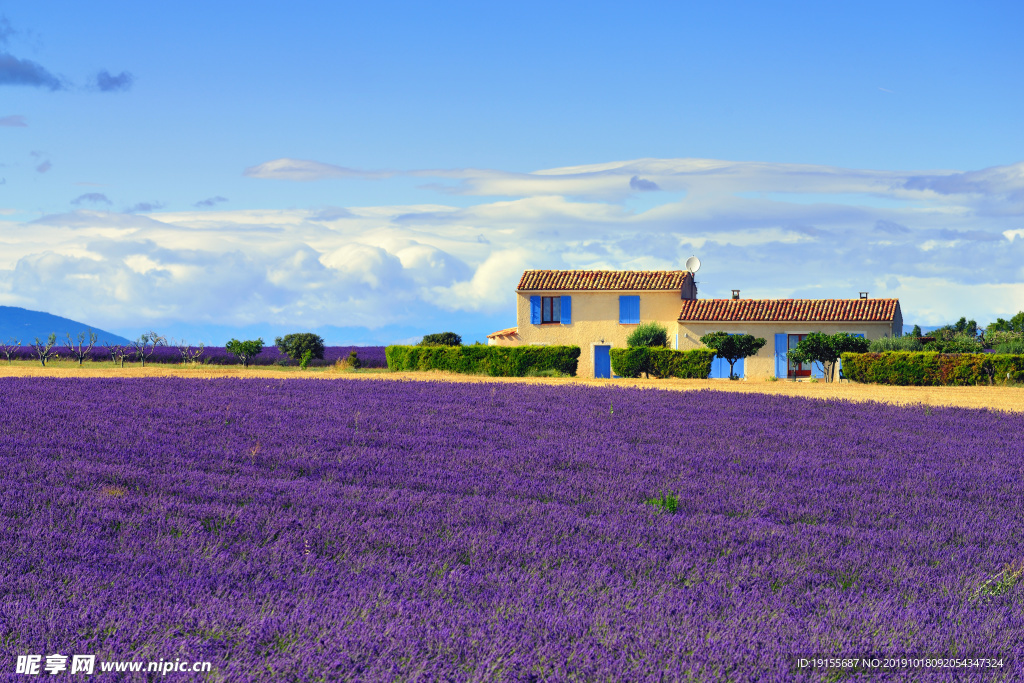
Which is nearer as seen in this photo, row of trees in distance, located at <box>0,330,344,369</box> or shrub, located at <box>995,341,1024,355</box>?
shrub, located at <box>995,341,1024,355</box>

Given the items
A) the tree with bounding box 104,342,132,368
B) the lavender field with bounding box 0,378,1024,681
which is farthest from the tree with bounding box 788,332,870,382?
the tree with bounding box 104,342,132,368

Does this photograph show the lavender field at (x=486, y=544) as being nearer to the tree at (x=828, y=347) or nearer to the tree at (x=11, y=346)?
the tree at (x=828, y=347)

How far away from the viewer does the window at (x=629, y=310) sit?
39.7 m

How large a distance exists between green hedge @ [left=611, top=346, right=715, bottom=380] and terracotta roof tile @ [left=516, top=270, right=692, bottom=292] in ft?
30.7

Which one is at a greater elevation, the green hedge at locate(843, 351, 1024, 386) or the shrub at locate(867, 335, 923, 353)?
the shrub at locate(867, 335, 923, 353)

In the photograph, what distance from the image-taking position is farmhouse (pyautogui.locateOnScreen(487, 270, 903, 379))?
38719 millimetres

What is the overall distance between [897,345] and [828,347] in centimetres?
296

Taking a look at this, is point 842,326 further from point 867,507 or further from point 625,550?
point 625,550

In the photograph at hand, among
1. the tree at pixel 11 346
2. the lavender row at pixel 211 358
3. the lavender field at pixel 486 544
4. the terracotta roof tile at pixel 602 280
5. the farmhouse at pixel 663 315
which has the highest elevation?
the terracotta roof tile at pixel 602 280

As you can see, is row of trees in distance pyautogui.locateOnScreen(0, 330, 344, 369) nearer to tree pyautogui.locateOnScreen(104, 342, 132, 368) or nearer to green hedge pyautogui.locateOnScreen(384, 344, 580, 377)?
tree pyautogui.locateOnScreen(104, 342, 132, 368)

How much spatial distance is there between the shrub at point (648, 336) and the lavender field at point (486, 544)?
995 inches

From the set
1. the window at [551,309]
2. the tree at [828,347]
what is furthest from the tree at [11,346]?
the tree at [828,347]

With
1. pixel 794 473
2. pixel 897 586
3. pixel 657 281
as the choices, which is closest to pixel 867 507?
pixel 794 473

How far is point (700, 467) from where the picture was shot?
30.1 ft
